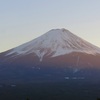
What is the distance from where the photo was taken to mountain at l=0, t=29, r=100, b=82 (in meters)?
127

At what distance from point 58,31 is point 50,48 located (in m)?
18.2

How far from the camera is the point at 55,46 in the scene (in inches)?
6211

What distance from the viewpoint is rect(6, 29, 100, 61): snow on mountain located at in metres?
150

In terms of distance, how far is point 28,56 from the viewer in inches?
5733

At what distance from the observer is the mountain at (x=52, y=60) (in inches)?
5015

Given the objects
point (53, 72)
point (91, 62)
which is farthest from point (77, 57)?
point (53, 72)

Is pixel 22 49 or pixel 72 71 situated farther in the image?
pixel 22 49

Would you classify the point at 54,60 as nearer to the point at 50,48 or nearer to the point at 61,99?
the point at 50,48

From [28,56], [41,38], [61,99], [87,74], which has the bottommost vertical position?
[61,99]

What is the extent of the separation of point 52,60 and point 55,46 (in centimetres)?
1728

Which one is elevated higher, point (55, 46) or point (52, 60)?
point (55, 46)

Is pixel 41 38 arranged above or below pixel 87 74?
above

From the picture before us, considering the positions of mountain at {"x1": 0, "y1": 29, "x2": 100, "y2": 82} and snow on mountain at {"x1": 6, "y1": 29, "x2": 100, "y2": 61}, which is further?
snow on mountain at {"x1": 6, "y1": 29, "x2": 100, "y2": 61}

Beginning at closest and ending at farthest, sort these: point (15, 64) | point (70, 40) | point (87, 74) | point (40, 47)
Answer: point (87, 74)
point (15, 64)
point (40, 47)
point (70, 40)
